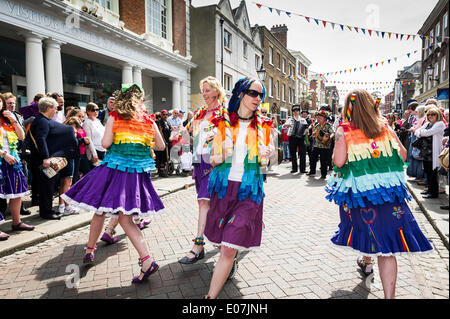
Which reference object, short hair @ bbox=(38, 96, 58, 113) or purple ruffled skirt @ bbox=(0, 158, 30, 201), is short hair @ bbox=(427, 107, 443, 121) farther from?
purple ruffled skirt @ bbox=(0, 158, 30, 201)

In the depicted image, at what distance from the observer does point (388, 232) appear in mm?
2262

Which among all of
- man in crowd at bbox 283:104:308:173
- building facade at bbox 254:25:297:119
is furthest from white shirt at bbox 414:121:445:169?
building facade at bbox 254:25:297:119

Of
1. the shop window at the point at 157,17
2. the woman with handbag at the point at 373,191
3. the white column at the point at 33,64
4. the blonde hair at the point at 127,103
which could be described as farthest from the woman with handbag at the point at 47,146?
the shop window at the point at 157,17

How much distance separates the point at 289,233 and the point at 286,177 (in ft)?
17.2

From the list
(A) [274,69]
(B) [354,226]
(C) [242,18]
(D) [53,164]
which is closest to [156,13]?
(C) [242,18]

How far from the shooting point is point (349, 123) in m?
2.53

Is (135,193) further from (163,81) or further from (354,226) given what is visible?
(163,81)

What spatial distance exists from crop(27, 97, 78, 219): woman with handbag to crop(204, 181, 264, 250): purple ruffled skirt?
10.5 ft

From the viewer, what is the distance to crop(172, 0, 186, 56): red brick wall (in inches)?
609

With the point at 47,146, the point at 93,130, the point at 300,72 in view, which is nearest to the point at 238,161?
the point at 47,146

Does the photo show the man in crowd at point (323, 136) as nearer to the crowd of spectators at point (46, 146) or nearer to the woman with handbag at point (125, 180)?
the crowd of spectators at point (46, 146)

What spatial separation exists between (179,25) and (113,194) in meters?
15.2

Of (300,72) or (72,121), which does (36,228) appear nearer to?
(72,121)

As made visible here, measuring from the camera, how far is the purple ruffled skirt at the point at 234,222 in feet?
7.22
